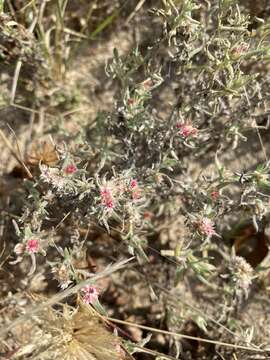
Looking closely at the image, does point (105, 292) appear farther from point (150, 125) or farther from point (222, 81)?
point (222, 81)

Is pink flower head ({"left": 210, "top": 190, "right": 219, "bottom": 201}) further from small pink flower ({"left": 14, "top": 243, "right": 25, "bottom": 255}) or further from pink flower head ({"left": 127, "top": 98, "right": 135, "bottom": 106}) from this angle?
small pink flower ({"left": 14, "top": 243, "right": 25, "bottom": 255})

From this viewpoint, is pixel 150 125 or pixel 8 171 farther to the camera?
pixel 8 171

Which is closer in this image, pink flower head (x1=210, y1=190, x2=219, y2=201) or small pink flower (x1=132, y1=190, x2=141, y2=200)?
small pink flower (x1=132, y1=190, x2=141, y2=200)

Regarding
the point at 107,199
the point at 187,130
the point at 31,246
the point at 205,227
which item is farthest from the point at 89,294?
the point at 187,130

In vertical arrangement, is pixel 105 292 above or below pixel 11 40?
below

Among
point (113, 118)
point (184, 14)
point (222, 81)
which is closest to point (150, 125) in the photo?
point (113, 118)

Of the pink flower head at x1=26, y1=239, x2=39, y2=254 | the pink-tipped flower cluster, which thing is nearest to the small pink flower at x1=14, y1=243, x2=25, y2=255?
the pink flower head at x1=26, y1=239, x2=39, y2=254
